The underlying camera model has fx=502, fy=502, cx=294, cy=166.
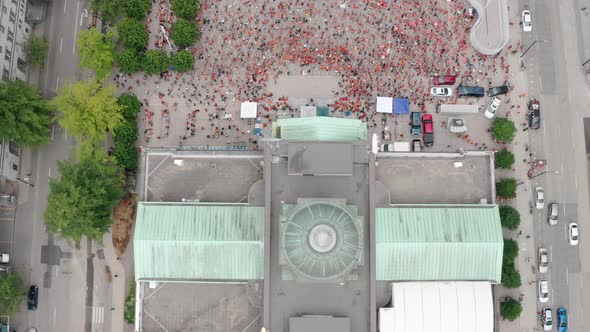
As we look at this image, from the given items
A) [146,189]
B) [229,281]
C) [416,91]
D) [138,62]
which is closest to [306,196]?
[229,281]

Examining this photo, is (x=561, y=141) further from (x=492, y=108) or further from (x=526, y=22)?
(x=526, y=22)

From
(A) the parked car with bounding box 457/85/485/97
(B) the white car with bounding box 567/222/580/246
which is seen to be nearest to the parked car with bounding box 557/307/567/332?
(B) the white car with bounding box 567/222/580/246

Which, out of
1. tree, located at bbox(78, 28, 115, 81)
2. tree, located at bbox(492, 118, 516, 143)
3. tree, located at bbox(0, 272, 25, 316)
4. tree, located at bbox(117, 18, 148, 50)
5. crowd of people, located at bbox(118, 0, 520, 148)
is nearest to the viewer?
tree, located at bbox(0, 272, 25, 316)

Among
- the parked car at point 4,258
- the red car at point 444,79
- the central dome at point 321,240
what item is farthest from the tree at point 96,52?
the red car at point 444,79

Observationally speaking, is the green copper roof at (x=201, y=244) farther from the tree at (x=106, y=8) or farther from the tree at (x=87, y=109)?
the tree at (x=106, y=8)

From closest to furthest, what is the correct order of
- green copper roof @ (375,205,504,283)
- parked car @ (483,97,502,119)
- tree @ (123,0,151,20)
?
green copper roof @ (375,205,504,283), tree @ (123,0,151,20), parked car @ (483,97,502,119)

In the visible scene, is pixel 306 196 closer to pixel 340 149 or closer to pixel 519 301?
pixel 340 149

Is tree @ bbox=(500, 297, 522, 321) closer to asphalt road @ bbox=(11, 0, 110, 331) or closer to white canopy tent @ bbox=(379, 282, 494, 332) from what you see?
white canopy tent @ bbox=(379, 282, 494, 332)
